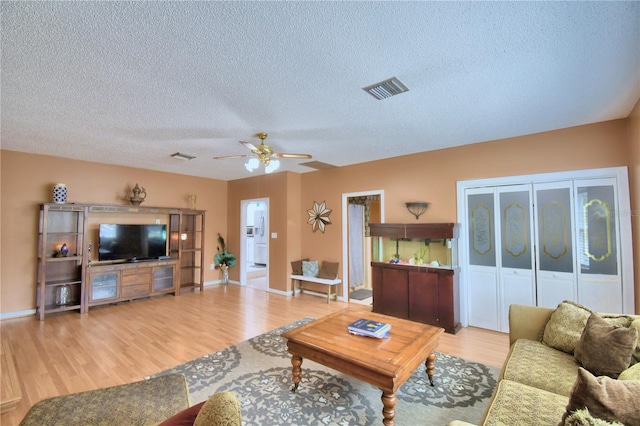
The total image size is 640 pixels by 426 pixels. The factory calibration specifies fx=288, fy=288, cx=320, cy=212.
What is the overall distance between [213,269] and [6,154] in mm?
4121

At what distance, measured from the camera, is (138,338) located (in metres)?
3.66

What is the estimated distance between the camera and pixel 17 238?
4.55 meters

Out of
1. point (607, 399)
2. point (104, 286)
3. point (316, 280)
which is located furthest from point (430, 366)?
point (104, 286)

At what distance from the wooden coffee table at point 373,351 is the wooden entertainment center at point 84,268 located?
4.28 metres

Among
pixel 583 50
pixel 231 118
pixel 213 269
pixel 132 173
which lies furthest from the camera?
pixel 213 269

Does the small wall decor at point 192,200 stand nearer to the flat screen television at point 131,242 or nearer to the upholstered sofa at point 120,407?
the flat screen television at point 131,242

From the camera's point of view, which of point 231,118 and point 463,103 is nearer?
point 463,103

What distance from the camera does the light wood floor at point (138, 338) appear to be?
2.74 m

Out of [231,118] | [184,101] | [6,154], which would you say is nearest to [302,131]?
[231,118]

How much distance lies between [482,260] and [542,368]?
2.31 m

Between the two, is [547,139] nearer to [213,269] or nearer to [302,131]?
[302,131]

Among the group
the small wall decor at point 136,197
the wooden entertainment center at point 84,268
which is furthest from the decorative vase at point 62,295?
Answer: the small wall decor at point 136,197

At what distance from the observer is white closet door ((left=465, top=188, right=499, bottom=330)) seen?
157 inches

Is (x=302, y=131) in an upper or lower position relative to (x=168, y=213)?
upper
